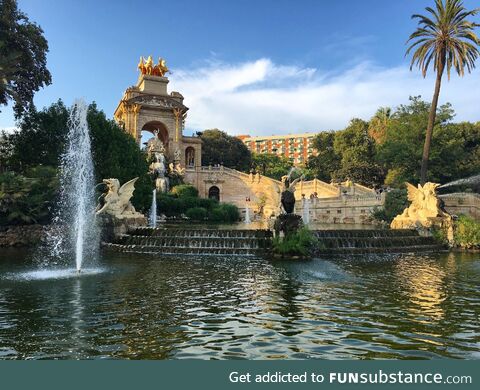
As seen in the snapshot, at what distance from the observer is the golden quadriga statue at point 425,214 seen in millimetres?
21281

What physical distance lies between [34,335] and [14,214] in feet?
56.5

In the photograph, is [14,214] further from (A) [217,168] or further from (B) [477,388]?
(A) [217,168]

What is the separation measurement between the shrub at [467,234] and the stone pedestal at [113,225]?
1584 cm

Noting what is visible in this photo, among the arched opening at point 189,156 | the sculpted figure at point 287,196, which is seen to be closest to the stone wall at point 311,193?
the sculpted figure at point 287,196

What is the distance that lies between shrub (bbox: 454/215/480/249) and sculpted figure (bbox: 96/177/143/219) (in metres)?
15.9

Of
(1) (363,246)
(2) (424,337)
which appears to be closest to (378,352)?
(2) (424,337)

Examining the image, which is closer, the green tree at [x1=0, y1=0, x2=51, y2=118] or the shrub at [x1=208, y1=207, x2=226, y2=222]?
the green tree at [x1=0, y1=0, x2=51, y2=118]

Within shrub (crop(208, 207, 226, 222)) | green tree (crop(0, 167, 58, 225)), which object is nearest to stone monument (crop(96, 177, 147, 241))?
green tree (crop(0, 167, 58, 225))

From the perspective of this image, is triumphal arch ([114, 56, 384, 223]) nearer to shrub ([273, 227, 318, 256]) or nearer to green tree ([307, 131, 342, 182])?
green tree ([307, 131, 342, 182])

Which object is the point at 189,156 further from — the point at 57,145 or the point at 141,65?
the point at 57,145

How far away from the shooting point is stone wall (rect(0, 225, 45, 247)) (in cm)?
2148

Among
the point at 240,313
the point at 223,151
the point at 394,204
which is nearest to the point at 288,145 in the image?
the point at 223,151

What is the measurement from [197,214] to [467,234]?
26.3m

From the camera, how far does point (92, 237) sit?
66.7 feet
